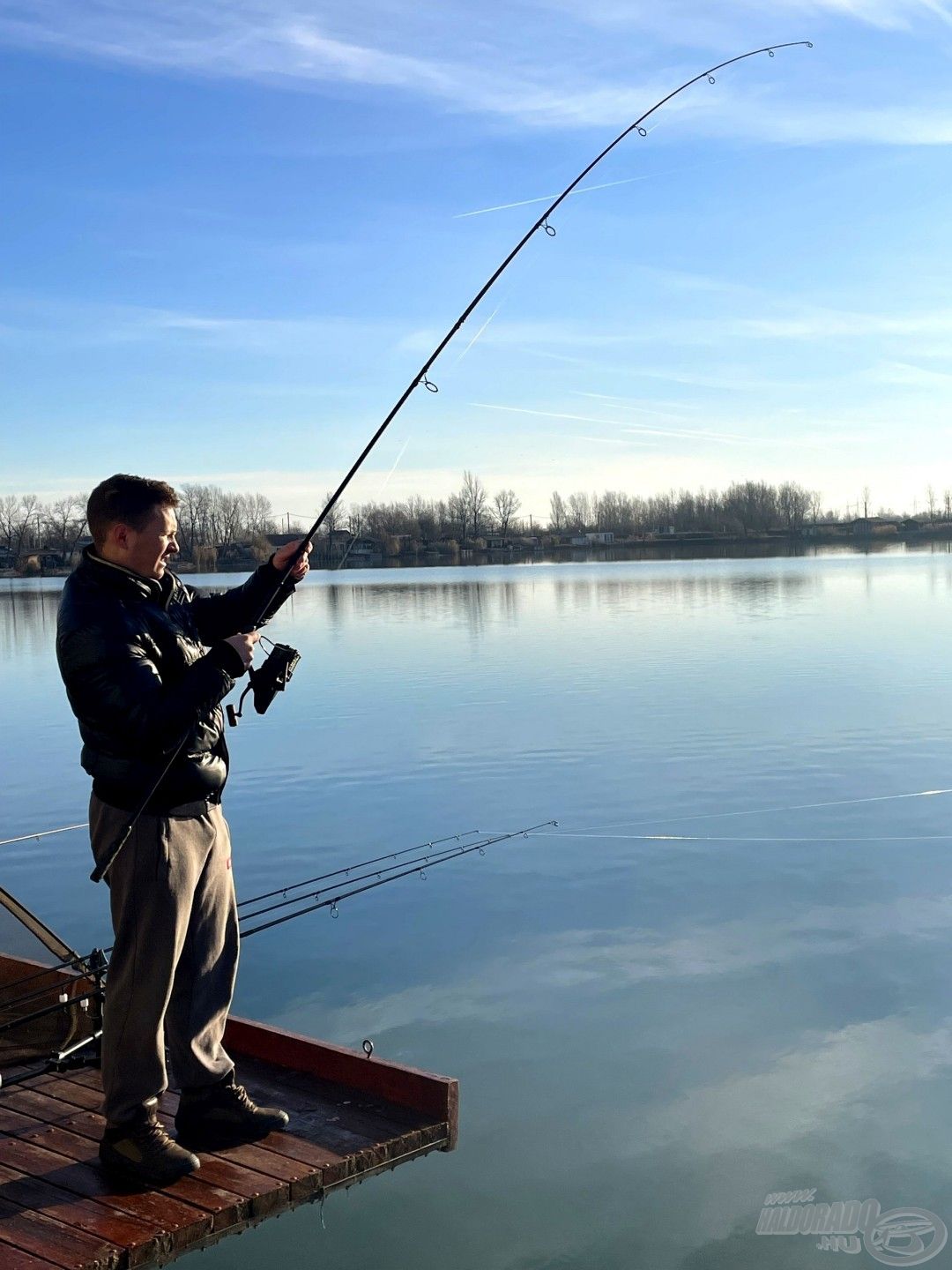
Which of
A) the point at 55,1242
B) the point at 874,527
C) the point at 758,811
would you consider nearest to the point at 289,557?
the point at 55,1242

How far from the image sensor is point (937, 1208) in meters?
3.72

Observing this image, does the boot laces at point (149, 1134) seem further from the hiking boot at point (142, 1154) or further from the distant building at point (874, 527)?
the distant building at point (874, 527)

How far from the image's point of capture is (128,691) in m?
2.89

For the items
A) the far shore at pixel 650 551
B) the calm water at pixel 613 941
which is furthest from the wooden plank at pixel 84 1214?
the far shore at pixel 650 551

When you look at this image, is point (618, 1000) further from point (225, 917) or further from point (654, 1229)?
point (225, 917)

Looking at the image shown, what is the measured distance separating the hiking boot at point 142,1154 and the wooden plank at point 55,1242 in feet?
0.64

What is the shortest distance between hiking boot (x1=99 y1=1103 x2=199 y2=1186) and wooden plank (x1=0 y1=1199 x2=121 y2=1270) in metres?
0.20

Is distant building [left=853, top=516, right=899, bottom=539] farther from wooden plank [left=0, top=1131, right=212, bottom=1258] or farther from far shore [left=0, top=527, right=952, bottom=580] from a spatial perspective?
wooden plank [left=0, top=1131, right=212, bottom=1258]

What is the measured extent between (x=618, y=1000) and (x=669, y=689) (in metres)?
9.75

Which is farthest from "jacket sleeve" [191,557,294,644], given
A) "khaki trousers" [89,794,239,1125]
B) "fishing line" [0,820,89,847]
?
"fishing line" [0,820,89,847]

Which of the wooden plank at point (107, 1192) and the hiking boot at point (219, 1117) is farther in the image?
the hiking boot at point (219, 1117)

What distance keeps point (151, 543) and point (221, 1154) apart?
156cm

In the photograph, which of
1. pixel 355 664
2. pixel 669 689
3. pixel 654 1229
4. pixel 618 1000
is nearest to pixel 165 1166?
pixel 654 1229

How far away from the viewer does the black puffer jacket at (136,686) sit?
9.52ft
